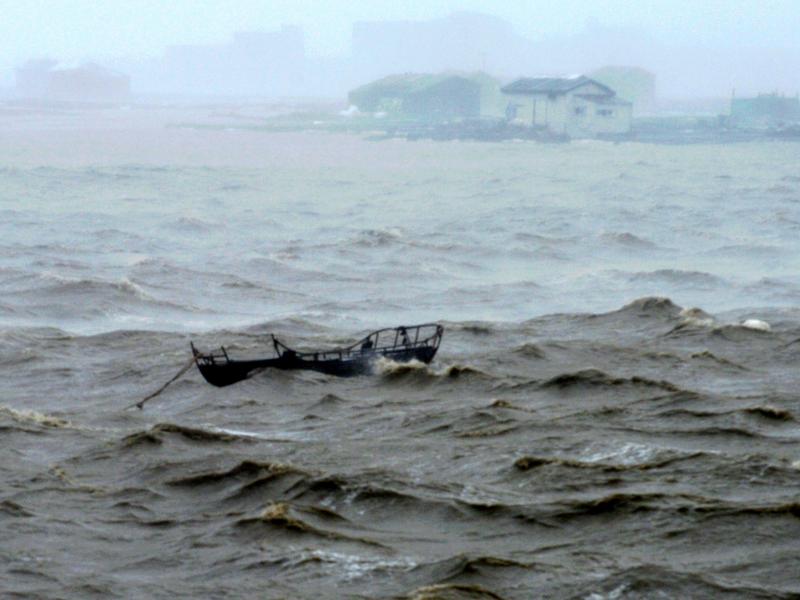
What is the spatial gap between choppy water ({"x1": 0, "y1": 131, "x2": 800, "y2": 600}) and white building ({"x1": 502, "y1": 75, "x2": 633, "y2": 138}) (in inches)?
3479

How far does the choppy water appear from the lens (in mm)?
22828

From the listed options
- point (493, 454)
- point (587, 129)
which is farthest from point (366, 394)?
point (587, 129)

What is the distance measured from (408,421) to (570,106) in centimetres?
13966

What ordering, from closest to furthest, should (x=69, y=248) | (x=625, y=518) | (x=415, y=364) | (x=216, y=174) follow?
(x=625, y=518)
(x=415, y=364)
(x=69, y=248)
(x=216, y=174)

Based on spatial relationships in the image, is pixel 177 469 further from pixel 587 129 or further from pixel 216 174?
pixel 587 129

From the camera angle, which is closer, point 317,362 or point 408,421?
point 408,421

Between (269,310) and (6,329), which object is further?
(269,310)

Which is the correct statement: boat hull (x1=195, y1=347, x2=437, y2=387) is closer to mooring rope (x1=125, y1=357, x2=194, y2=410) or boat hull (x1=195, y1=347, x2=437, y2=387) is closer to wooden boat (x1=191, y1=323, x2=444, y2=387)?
wooden boat (x1=191, y1=323, x2=444, y2=387)

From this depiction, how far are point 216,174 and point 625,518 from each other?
354 ft

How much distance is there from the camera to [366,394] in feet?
120

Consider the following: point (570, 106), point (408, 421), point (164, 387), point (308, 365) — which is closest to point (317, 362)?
point (308, 365)

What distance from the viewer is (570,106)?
16888 centimetres

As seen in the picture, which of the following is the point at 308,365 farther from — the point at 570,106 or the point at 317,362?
the point at 570,106

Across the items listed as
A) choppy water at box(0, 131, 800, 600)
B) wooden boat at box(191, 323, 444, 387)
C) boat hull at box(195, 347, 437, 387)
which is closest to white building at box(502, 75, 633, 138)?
choppy water at box(0, 131, 800, 600)
